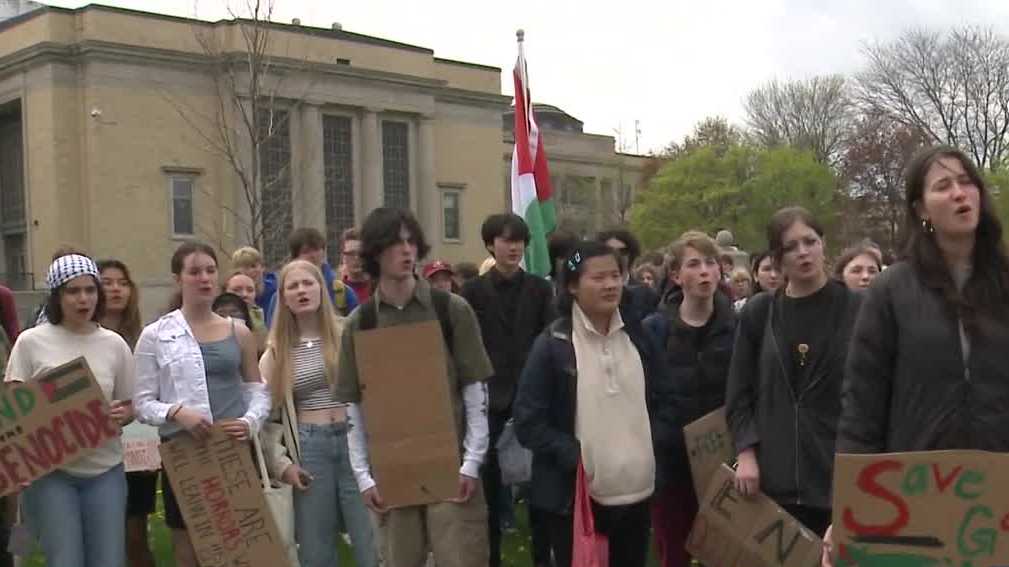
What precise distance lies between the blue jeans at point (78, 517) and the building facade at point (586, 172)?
53.6 metres

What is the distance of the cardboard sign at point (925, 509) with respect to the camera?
3.23 m

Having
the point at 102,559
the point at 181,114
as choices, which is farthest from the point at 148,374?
the point at 181,114

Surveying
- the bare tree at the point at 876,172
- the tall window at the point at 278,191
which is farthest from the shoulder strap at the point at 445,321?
the bare tree at the point at 876,172

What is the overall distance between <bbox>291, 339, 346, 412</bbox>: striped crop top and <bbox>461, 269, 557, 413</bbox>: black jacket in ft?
3.74

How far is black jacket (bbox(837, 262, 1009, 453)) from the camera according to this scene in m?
3.22

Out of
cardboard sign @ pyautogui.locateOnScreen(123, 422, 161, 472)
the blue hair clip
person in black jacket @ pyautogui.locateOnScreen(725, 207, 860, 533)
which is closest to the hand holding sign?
cardboard sign @ pyautogui.locateOnScreen(123, 422, 161, 472)

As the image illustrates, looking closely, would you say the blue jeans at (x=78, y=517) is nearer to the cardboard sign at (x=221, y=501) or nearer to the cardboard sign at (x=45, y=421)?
the cardboard sign at (x=45, y=421)

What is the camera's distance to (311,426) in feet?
19.0

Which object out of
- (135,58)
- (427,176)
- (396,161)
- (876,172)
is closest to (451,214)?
(427,176)

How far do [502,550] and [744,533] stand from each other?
328 centimetres

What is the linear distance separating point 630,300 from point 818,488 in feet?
4.65

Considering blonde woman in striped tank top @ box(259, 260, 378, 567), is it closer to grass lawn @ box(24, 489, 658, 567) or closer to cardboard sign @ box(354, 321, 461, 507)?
cardboard sign @ box(354, 321, 461, 507)

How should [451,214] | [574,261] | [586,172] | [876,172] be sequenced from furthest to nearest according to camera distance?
[586,172] → [876,172] → [451,214] → [574,261]

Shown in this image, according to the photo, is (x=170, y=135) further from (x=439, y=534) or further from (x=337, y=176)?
(x=439, y=534)
